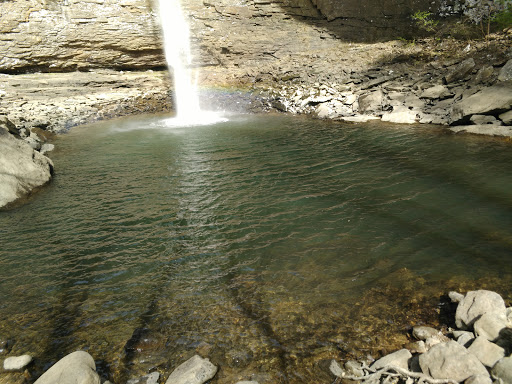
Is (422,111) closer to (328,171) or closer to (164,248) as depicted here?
(328,171)

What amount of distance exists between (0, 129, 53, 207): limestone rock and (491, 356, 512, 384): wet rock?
318 inches

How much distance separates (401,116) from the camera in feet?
41.0

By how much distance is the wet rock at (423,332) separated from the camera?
9.83 feet

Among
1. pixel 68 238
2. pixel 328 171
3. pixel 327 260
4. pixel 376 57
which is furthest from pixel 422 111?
pixel 68 238

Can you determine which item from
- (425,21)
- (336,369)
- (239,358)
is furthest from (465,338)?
(425,21)

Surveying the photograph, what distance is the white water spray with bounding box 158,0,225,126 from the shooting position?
731 inches

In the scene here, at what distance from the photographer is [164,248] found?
4.84 meters

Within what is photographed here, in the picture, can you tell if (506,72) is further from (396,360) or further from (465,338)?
(396,360)

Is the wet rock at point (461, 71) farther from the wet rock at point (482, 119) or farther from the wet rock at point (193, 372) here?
the wet rock at point (193, 372)

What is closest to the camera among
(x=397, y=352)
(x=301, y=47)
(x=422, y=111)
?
(x=397, y=352)

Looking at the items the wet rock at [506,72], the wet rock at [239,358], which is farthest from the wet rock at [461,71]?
the wet rock at [239,358]

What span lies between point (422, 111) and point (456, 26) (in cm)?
768

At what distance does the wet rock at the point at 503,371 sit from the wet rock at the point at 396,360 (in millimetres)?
602

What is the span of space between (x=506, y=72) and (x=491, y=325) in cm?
1194
